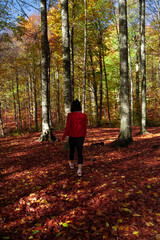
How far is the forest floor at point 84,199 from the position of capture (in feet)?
7.84

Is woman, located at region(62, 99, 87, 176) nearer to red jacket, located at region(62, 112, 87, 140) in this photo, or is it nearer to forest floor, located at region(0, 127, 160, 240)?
red jacket, located at region(62, 112, 87, 140)

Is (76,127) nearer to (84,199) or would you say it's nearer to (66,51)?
(84,199)

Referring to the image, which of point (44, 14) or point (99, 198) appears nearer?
point (99, 198)

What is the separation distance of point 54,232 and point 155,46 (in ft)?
62.7

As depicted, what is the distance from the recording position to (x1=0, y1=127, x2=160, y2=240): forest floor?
2391mm

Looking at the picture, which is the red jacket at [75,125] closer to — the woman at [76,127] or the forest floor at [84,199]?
the woman at [76,127]

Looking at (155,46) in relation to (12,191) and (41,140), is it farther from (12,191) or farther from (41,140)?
(12,191)

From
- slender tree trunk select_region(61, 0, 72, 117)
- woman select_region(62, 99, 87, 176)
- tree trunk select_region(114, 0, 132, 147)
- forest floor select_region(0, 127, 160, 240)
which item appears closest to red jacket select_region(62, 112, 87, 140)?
woman select_region(62, 99, 87, 176)

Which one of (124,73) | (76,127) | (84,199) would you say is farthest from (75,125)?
(124,73)

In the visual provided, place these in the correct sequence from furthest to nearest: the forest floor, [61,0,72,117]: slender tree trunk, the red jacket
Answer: [61,0,72,117]: slender tree trunk < the red jacket < the forest floor

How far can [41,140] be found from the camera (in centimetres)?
901

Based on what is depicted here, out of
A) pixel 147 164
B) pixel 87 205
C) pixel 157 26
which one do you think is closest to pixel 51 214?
pixel 87 205

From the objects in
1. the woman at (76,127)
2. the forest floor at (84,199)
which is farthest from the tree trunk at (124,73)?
the woman at (76,127)

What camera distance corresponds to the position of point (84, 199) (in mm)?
3268
